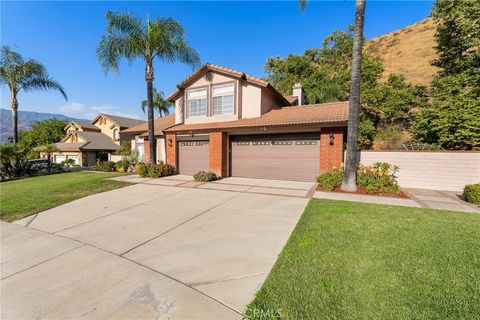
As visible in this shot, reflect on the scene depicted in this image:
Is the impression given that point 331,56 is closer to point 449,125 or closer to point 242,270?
point 449,125

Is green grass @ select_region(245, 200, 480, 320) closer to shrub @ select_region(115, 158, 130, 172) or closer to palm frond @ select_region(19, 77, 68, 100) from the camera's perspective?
shrub @ select_region(115, 158, 130, 172)

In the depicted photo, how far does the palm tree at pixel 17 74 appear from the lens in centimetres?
1764

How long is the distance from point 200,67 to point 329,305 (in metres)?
14.3

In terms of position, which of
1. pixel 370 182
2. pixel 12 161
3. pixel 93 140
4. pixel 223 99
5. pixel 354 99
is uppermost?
pixel 223 99

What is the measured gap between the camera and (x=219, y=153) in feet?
42.1

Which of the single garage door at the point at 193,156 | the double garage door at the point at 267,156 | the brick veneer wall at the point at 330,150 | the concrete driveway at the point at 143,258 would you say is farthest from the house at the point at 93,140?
the brick veneer wall at the point at 330,150

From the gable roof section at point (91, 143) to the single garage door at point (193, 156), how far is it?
2056 centimetres

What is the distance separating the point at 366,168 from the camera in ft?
31.3

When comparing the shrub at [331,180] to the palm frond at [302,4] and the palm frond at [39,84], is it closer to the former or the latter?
the palm frond at [302,4]

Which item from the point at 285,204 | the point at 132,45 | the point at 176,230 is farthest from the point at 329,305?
the point at 132,45

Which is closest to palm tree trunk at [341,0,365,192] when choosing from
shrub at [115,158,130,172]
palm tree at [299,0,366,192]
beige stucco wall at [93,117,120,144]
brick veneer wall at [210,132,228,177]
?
palm tree at [299,0,366,192]

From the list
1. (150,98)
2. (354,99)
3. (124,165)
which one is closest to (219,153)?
(150,98)

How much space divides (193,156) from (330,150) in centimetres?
868

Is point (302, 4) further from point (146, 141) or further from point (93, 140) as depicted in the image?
point (93, 140)
